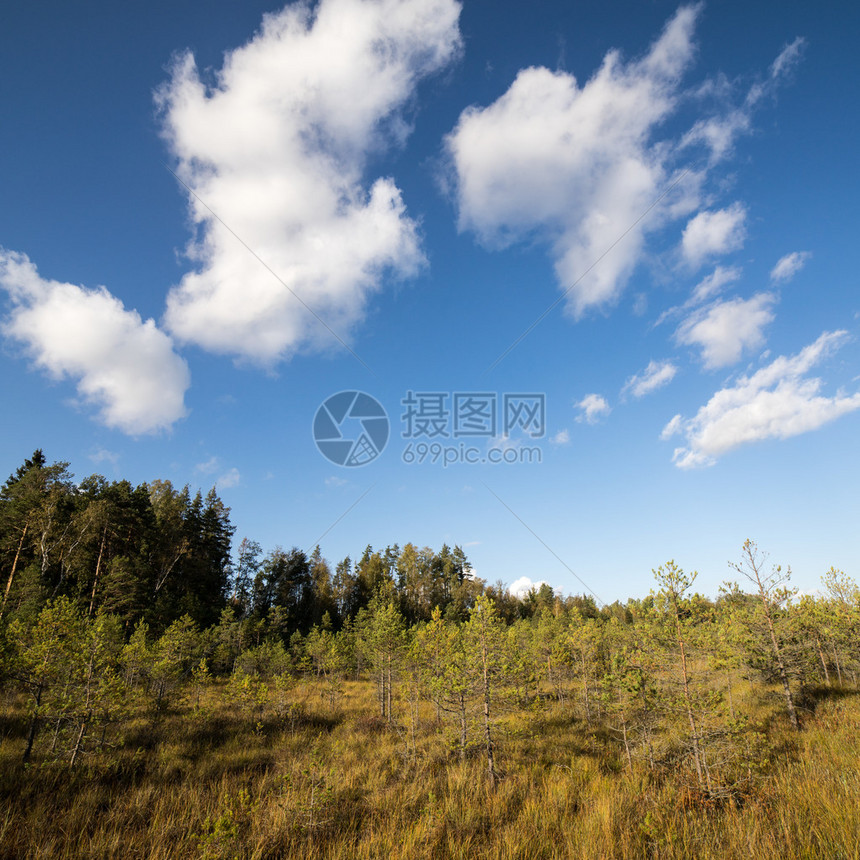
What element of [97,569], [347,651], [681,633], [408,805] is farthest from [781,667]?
[97,569]

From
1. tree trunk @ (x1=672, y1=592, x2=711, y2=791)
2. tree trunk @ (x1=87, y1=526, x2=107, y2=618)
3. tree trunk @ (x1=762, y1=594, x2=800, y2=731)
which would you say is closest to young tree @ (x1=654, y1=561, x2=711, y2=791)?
tree trunk @ (x1=672, y1=592, x2=711, y2=791)

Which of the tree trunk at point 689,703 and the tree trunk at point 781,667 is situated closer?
the tree trunk at point 689,703

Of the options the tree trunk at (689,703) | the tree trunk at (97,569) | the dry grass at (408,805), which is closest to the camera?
the dry grass at (408,805)

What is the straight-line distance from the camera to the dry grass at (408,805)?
6.53m

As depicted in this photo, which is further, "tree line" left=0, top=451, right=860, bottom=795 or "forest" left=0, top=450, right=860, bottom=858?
"tree line" left=0, top=451, right=860, bottom=795

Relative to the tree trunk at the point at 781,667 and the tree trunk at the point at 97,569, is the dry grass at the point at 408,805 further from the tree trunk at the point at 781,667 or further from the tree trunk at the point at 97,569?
the tree trunk at the point at 97,569

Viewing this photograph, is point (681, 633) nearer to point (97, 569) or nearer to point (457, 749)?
point (457, 749)

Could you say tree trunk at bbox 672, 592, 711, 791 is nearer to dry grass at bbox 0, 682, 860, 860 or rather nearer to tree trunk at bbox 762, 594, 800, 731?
dry grass at bbox 0, 682, 860, 860

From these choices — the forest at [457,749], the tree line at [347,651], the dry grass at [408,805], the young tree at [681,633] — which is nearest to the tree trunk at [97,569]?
the tree line at [347,651]

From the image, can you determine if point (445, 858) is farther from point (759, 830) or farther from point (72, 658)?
point (72, 658)

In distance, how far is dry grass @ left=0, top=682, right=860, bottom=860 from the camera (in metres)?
6.53

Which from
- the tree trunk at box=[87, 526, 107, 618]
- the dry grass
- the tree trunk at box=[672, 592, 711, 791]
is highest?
the tree trunk at box=[87, 526, 107, 618]

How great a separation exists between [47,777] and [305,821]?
752 cm

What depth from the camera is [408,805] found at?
930cm
